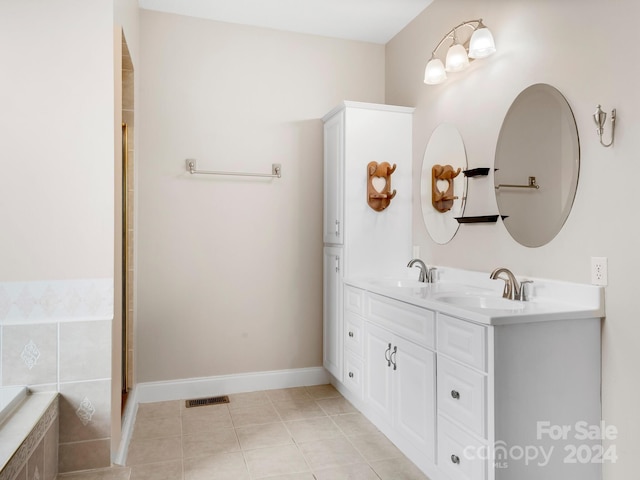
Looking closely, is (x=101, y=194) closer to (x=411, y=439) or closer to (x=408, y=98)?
(x=411, y=439)

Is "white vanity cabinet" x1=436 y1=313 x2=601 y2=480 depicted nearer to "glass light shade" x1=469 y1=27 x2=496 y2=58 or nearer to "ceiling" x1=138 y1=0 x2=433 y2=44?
"glass light shade" x1=469 y1=27 x2=496 y2=58

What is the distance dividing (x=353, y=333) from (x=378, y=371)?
0.41 meters

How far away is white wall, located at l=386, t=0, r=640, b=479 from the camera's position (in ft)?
5.41

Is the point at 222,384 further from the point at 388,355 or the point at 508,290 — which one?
the point at 508,290

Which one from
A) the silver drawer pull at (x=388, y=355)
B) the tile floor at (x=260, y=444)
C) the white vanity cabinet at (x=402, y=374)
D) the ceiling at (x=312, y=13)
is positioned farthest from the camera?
the ceiling at (x=312, y=13)

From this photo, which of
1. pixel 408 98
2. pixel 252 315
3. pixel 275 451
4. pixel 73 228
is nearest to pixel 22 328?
pixel 73 228

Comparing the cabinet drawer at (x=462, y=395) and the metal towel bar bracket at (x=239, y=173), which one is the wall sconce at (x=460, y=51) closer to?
the metal towel bar bracket at (x=239, y=173)

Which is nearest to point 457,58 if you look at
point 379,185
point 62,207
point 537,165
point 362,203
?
point 537,165

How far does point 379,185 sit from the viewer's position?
308 cm

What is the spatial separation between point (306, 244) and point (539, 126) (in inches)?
73.6

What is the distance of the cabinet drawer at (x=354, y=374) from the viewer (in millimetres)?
2755

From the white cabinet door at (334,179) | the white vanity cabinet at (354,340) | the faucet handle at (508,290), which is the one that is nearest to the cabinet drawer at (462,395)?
the faucet handle at (508,290)

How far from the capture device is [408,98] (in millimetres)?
3254

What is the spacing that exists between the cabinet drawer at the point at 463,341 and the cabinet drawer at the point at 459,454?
0.96 feet
